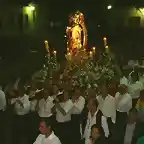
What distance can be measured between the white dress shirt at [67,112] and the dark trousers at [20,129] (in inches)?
28.7

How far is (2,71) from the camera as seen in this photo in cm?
1241

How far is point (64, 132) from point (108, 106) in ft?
2.80

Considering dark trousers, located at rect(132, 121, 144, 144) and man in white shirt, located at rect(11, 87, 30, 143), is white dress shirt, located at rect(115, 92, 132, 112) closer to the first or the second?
dark trousers, located at rect(132, 121, 144, 144)

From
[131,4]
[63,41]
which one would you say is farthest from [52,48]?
[131,4]

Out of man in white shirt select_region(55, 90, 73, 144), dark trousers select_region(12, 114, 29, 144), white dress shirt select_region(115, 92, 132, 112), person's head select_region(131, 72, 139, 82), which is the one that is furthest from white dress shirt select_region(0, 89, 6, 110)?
person's head select_region(131, 72, 139, 82)

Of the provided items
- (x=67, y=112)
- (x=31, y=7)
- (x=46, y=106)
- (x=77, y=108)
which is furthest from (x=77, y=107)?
(x=31, y=7)

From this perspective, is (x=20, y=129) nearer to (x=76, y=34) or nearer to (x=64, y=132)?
(x=64, y=132)

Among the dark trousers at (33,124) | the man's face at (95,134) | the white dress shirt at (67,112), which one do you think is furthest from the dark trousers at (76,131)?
the man's face at (95,134)

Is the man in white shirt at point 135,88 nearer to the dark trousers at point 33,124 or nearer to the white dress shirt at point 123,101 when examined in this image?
the white dress shirt at point 123,101

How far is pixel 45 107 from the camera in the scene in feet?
28.6

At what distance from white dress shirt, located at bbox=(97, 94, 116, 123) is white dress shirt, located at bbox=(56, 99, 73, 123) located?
0.52 m

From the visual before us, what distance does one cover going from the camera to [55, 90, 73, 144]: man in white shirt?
27.9 feet

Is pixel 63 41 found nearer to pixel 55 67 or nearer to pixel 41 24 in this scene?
pixel 41 24

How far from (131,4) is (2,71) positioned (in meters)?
3.81
